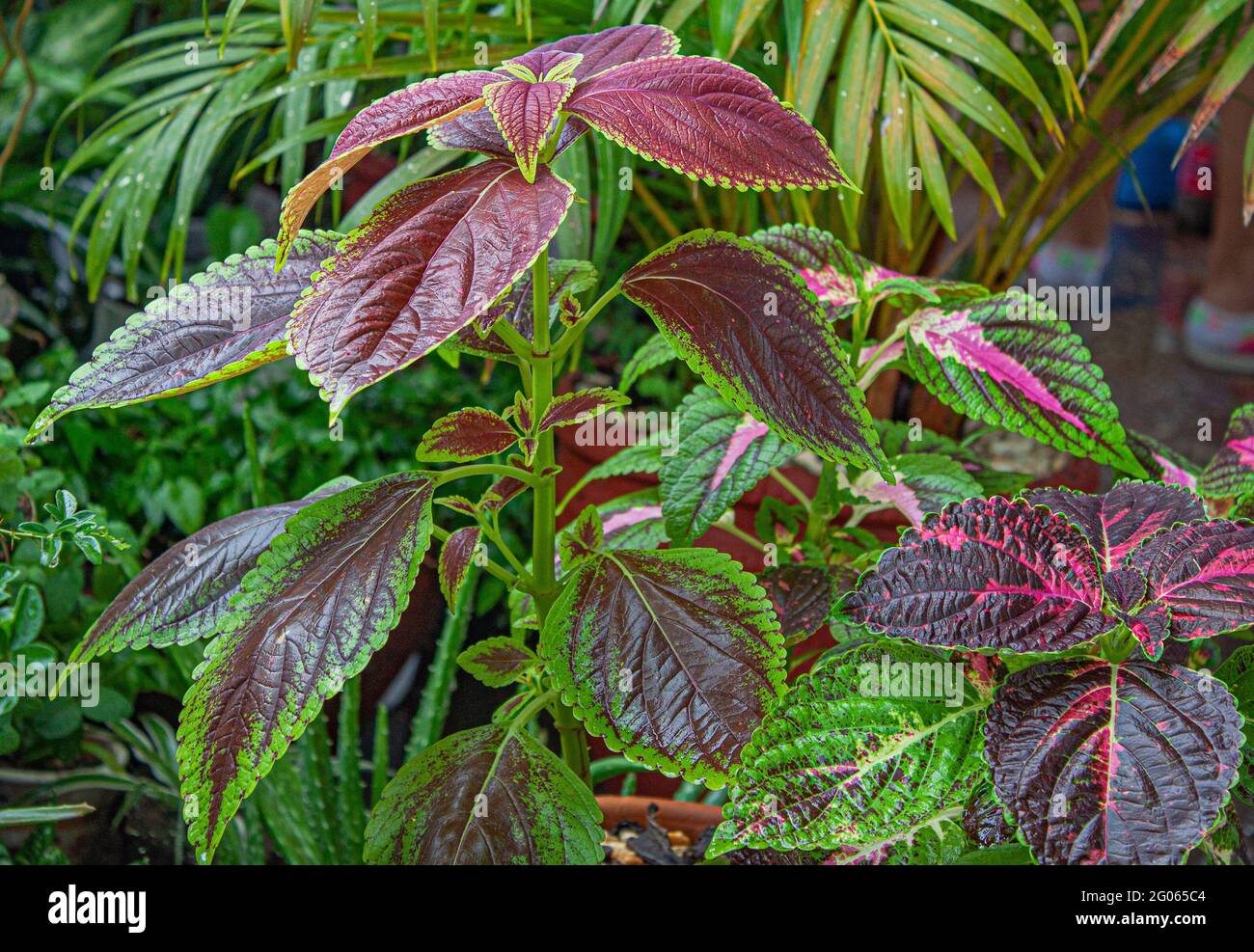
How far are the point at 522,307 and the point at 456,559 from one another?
0.17 metres

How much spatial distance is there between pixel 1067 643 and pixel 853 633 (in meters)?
0.18

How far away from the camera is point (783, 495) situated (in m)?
1.29

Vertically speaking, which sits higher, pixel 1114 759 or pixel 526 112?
pixel 526 112

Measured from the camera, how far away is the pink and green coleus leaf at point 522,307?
611 millimetres

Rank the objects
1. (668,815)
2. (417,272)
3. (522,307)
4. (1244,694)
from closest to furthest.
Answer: (417,272)
(1244,694)
(522,307)
(668,815)

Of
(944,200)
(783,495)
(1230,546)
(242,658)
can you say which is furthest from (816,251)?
(783,495)

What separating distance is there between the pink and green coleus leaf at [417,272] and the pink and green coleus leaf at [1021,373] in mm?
293

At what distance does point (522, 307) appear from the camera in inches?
27.7

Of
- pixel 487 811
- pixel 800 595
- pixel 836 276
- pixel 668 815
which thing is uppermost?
pixel 836 276

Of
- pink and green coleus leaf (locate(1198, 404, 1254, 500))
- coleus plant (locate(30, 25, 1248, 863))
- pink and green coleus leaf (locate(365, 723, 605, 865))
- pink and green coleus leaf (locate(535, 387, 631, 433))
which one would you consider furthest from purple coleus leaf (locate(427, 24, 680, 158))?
pink and green coleus leaf (locate(1198, 404, 1254, 500))

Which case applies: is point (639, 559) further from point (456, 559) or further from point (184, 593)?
point (184, 593)

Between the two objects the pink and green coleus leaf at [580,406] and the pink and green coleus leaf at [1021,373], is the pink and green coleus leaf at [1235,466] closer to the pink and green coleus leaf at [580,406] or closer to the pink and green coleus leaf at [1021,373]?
the pink and green coleus leaf at [1021,373]

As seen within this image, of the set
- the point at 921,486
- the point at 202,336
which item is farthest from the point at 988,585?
the point at 202,336

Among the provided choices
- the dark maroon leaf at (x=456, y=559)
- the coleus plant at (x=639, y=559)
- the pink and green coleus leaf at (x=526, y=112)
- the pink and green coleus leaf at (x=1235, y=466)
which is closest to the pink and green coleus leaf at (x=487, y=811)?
the coleus plant at (x=639, y=559)
